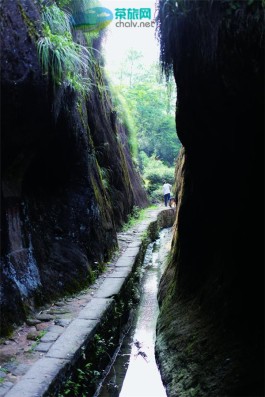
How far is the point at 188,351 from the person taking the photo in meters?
4.62

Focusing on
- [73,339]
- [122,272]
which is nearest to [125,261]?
[122,272]

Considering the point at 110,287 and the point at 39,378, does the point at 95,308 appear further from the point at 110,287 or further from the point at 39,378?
Result: the point at 39,378

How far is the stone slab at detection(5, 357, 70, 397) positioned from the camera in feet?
11.8

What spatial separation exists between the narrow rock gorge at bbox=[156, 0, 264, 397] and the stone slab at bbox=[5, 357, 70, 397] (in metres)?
1.36

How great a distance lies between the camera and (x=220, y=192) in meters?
4.77

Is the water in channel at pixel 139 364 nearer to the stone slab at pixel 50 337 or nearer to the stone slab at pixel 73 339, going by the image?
the stone slab at pixel 73 339

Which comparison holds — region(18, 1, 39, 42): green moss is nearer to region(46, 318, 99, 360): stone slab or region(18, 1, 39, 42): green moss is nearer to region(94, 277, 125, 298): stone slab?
A: region(46, 318, 99, 360): stone slab

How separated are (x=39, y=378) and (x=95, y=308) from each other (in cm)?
210

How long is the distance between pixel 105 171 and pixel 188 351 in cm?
894

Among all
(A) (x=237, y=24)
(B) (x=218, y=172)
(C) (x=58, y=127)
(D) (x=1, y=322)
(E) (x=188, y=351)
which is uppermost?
(A) (x=237, y=24)

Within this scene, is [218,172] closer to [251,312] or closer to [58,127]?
[251,312]

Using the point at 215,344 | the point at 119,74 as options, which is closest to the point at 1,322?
the point at 215,344

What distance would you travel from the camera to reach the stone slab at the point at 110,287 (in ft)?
21.7

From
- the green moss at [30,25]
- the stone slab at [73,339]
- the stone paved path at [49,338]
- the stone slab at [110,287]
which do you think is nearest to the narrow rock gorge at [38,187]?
the green moss at [30,25]
